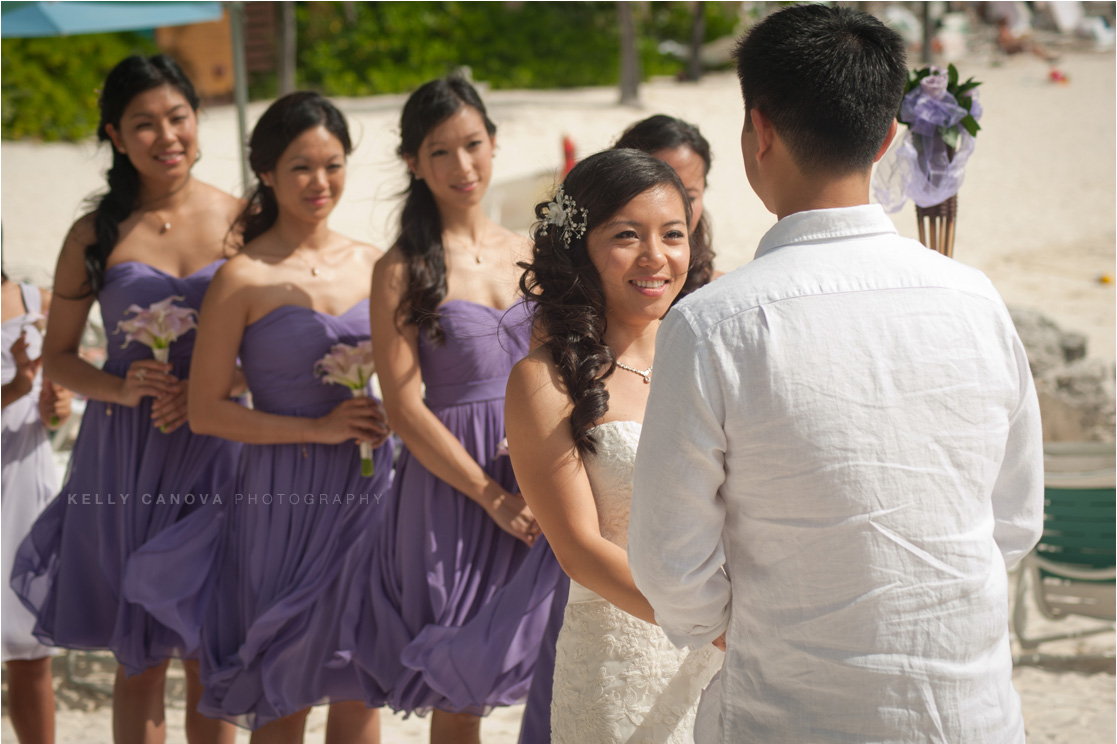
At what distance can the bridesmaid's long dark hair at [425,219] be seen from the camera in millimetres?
3180

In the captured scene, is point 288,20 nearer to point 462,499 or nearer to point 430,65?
point 430,65

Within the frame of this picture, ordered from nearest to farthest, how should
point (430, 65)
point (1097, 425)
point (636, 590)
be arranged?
point (636, 590), point (1097, 425), point (430, 65)

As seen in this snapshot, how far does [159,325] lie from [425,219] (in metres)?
1.00

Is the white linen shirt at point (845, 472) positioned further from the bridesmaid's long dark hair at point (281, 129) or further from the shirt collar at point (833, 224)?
the bridesmaid's long dark hair at point (281, 129)

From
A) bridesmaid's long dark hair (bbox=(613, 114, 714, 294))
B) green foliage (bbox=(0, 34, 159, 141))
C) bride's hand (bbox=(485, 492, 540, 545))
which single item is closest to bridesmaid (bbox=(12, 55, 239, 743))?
bride's hand (bbox=(485, 492, 540, 545))

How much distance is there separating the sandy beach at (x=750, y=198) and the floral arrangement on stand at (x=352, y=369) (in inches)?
62.8

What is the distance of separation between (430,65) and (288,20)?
4039 mm

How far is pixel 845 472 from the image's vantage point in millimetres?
1516

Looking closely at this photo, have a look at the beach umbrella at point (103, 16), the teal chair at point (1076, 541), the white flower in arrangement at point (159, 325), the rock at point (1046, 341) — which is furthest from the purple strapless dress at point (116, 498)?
the rock at point (1046, 341)

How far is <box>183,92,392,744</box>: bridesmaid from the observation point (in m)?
3.26

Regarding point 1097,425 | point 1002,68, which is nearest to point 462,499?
point 1097,425

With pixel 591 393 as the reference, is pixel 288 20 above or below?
above

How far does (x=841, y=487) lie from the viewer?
4.99ft

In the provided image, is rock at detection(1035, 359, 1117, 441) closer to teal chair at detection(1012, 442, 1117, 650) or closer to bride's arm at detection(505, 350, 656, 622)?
teal chair at detection(1012, 442, 1117, 650)
